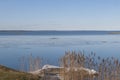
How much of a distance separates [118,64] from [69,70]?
2.07 meters

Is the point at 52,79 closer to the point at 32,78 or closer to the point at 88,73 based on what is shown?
the point at 88,73

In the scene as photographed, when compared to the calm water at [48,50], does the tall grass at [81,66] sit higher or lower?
higher

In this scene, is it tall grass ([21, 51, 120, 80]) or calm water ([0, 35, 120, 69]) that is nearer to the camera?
tall grass ([21, 51, 120, 80])

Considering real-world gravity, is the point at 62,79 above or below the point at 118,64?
below

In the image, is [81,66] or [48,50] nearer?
[81,66]

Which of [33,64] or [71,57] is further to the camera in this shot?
[33,64]

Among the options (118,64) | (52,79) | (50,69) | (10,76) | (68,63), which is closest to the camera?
(10,76)

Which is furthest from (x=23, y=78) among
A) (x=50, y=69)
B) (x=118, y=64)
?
(x=50, y=69)

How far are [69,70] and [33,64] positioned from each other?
399cm

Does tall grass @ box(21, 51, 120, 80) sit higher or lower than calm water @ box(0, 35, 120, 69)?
higher

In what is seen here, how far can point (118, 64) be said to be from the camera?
1245 centimetres

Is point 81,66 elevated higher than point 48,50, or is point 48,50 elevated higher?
point 81,66

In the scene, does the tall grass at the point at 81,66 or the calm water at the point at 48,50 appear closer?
the tall grass at the point at 81,66

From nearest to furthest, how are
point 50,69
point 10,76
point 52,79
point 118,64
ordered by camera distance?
point 10,76, point 118,64, point 52,79, point 50,69
